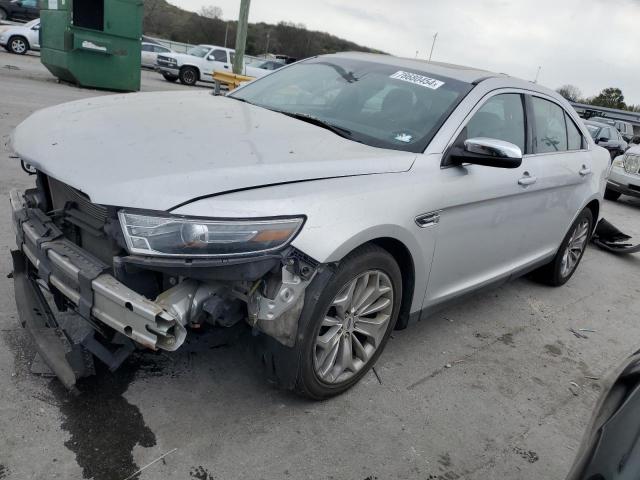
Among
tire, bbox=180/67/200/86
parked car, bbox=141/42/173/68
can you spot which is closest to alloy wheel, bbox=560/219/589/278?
tire, bbox=180/67/200/86

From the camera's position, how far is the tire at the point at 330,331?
2387 mm

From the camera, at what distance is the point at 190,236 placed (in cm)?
211

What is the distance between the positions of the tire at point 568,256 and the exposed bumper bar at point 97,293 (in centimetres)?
381

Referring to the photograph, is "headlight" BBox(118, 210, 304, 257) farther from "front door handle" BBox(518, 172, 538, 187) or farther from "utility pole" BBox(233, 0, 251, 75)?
"utility pole" BBox(233, 0, 251, 75)

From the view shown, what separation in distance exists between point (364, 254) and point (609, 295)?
3.81 meters

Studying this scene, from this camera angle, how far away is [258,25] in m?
67.8

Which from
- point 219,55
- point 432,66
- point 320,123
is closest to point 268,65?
point 219,55

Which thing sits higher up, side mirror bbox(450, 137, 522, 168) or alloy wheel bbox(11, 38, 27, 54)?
side mirror bbox(450, 137, 522, 168)

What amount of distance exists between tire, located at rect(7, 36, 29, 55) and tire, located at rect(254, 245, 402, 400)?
21.4 metres

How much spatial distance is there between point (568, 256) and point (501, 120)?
202 centimetres

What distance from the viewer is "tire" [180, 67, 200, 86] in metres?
21.8

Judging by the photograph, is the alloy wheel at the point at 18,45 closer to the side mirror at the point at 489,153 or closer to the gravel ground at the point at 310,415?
the gravel ground at the point at 310,415

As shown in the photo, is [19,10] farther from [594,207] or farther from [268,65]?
[594,207]

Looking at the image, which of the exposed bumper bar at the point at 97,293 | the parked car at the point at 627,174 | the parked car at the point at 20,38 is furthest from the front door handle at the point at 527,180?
the parked car at the point at 20,38
